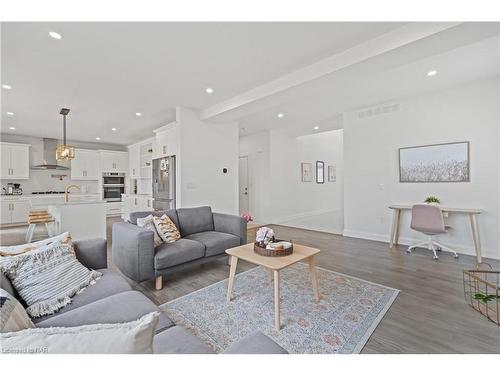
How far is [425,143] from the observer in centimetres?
404

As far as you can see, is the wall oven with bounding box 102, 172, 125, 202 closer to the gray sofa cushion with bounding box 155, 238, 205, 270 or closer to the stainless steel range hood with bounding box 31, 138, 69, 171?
the stainless steel range hood with bounding box 31, 138, 69, 171

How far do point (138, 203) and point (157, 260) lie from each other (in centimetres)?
468

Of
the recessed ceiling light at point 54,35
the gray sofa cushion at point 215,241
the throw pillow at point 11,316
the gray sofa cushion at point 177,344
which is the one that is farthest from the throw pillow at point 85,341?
the recessed ceiling light at point 54,35

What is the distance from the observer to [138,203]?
6.53 m

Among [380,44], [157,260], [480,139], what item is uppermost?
[380,44]

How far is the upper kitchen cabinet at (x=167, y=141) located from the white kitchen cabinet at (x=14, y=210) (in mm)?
4550

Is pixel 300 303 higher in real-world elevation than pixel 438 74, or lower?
lower

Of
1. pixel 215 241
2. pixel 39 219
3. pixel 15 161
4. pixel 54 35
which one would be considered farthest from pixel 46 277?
pixel 15 161

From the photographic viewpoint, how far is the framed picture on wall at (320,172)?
8.10 meters

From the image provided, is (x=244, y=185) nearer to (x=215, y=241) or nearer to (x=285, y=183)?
(x=285, y=183)
